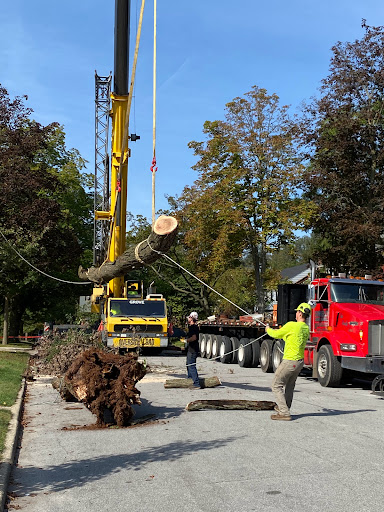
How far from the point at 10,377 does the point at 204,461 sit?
8.80 metres

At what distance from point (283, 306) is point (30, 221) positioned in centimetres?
1579

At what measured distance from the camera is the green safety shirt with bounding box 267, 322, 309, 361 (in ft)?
33.6

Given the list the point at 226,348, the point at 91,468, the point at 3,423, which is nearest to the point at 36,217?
the point at 226,348

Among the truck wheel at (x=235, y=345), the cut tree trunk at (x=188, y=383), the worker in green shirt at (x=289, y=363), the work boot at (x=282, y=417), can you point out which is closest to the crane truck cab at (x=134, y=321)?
the truck wheel at (x=235, y=345)

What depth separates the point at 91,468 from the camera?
274 inches

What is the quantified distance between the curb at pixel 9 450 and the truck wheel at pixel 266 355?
9.55 metres

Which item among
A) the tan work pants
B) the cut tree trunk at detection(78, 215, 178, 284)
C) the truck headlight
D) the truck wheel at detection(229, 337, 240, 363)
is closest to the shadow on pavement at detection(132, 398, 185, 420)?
the tan work pants

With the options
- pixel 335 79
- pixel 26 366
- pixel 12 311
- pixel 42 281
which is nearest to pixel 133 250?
pixel 26 366

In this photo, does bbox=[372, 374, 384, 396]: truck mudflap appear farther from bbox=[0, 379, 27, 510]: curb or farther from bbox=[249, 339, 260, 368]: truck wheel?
bbox=[0, 379, 27, 510]: curb

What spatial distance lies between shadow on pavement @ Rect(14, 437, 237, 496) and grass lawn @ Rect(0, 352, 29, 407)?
4.07 meters

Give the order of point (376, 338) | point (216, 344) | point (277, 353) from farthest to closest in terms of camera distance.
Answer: point (216, 344)
point (277, 353)
point (376, 338)

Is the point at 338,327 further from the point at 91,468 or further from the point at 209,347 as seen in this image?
the point at 209,347

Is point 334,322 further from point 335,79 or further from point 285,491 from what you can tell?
point 335,79

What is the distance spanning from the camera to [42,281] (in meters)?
34.3
